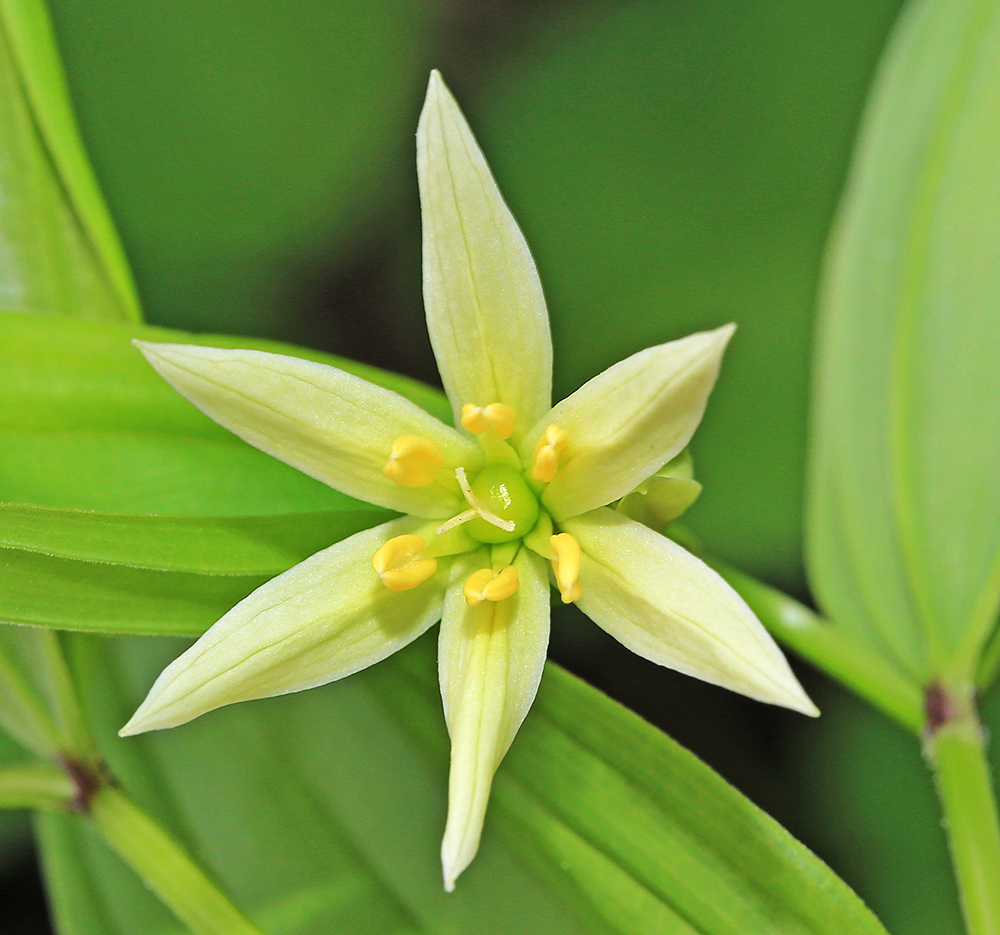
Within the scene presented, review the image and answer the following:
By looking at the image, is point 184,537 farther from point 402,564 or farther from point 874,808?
point 874,808

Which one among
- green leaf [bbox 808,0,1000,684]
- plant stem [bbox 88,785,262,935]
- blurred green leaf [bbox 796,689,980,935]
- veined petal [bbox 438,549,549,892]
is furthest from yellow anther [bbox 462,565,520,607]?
blurred green leaf [bbox 796,689,980,935]

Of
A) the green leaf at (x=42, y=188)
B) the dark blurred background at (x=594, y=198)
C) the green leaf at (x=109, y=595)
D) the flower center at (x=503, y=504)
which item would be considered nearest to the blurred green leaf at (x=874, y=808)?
the dark blurred background at (x=594, y=198)

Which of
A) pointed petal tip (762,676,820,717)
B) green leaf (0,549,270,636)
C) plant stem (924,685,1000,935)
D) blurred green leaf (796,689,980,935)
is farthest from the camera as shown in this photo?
blurred green leaf (796,689,980,935)

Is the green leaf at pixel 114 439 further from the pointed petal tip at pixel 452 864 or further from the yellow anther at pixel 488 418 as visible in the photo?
the pointed petal tip at pixel 452 864

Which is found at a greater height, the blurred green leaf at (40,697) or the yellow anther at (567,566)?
the yellow anther at (567,566)

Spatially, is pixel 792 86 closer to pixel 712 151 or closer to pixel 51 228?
pixel 712 151

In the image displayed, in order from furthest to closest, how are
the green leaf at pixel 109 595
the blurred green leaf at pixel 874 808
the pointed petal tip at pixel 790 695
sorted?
the blurred green leaf at pixel 874 808
the green leaf at pixel 109 595
the pointed petal tip at pixel 790 695

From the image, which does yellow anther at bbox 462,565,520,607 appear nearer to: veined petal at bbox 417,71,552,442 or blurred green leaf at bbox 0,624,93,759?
veined petal at bbox 417,71,552,442
